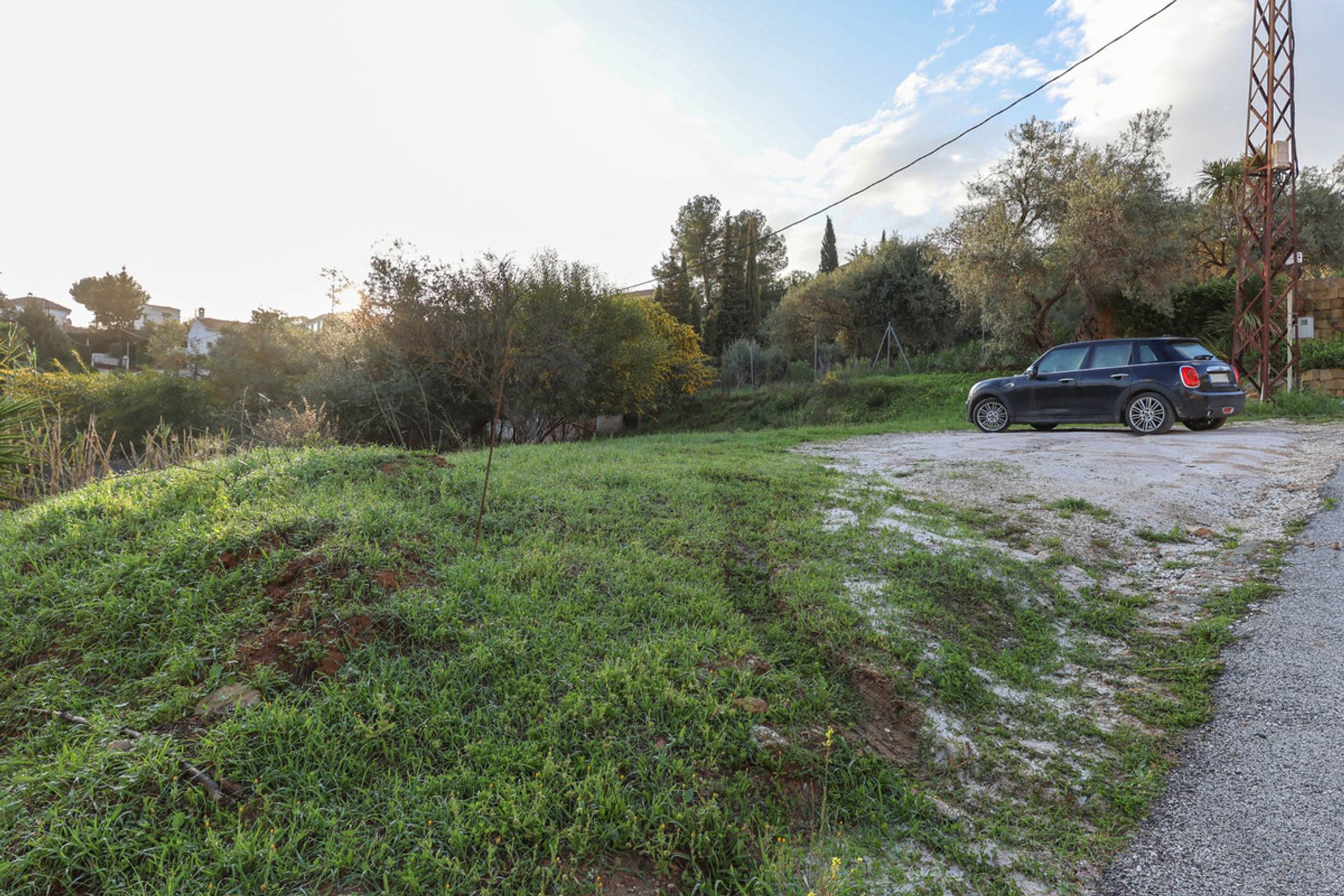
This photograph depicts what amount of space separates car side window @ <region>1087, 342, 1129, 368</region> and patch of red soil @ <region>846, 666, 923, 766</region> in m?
9.83

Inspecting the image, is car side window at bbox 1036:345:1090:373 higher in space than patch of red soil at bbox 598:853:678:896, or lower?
higher

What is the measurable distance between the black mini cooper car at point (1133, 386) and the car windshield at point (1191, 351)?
0.04 feet

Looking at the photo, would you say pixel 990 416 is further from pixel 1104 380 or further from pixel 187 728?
pixel 187 728

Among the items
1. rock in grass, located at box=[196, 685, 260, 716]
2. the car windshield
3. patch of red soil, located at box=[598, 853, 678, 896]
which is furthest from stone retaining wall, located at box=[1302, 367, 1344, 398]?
rock in grass, located at box=[196, 685, 260, 716]

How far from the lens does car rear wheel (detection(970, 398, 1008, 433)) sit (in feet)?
39.8

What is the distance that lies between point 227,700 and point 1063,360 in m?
12.4

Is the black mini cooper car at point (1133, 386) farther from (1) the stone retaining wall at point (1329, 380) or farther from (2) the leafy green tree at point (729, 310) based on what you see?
(2) the leafy green tree at point (729, 310)

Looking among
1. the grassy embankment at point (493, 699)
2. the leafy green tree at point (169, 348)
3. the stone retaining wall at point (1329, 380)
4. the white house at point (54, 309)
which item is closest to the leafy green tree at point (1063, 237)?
the stone retaining wall at point (1329, 380)

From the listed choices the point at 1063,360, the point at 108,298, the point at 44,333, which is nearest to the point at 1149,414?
the point at 1063,360

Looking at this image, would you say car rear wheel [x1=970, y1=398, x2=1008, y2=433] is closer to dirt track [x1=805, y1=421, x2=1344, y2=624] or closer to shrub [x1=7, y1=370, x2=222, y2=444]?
dirt track [x1=805, y1=421, x2=1344, y2=624]

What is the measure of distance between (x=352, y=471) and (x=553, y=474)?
6.10ft

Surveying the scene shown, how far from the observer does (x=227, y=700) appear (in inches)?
97.3

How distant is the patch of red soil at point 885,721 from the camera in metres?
2.77

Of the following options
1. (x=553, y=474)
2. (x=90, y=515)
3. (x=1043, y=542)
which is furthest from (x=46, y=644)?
(x=1043, y=542)
